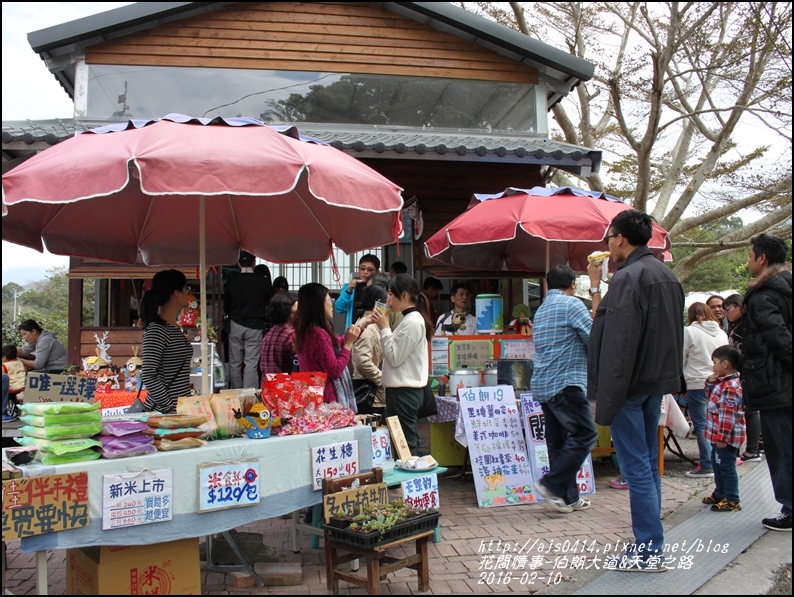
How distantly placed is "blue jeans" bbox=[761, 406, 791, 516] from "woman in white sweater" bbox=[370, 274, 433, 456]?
2658mm

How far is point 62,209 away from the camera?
506 centimetres

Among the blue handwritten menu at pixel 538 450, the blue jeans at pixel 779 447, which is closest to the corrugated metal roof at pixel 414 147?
the blue handwritten menu at pixel 538 450

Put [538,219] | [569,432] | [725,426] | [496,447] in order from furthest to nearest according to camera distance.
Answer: [538,219] → [496,447] → [569,432] → [725,426]

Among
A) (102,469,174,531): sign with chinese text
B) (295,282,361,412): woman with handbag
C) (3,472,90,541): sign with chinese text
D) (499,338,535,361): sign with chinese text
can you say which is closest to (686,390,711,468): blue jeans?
(499,338,535,361): sign with chinese text

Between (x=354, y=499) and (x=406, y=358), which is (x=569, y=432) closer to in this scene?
(x=406, y=358)

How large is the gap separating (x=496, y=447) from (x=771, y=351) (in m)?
2.52

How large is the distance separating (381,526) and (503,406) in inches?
120

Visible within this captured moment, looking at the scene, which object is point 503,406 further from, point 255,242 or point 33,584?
point 33,584

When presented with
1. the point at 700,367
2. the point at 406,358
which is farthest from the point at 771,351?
the point at 406,358

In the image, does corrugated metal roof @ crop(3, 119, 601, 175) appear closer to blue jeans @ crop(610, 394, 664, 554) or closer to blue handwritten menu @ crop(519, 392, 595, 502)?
blue handwritten menu @ crop(519, 392, 595, 502)

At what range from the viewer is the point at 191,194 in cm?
358

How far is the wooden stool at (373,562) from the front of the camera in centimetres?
371

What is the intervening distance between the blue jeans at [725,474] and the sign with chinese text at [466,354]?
248 centimetres

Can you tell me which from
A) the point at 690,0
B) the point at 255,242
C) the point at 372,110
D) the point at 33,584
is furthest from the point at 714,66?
the point at 33,584
